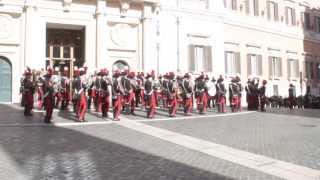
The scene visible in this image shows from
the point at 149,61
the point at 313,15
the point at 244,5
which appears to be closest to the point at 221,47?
the point at 244,5

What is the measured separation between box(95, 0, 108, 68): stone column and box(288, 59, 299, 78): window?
19.7m

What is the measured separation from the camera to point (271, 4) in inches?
1447

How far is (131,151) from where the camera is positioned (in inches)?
378

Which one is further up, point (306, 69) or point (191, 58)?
point (306, 69)

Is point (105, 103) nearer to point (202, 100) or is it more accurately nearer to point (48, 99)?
point (48, 99)

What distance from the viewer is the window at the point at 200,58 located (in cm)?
2930

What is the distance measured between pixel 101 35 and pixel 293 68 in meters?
20.8

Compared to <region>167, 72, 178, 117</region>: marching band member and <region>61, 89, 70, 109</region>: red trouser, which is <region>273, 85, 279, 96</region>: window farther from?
<region>61, 89, 70, 109</region>: red trouser

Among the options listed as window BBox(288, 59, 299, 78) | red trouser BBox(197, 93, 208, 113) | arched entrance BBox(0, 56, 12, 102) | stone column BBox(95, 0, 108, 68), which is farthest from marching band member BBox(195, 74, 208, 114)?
window BBox(288, 59, 299, 78)

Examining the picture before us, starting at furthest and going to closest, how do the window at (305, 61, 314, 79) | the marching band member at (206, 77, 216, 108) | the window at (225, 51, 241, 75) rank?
the window at (305, 61, 314, 79) < the window at (225, 51, 241, 75) < the marching band member at (206, 77, 216, 108)

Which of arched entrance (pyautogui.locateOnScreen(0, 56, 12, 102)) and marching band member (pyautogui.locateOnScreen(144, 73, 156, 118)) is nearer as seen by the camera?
marching band member (pyautogui.locateOnScreen(144, 73, 156, 118))

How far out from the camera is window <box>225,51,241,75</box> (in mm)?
32062

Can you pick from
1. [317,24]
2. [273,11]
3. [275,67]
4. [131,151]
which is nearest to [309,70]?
[317,24]

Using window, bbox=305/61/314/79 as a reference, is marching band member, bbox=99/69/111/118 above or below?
below
